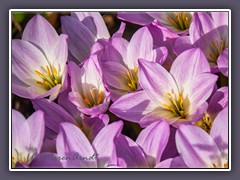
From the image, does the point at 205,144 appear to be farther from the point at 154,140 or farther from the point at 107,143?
the point at 107,143

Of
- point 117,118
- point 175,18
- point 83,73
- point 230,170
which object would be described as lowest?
point 230,170

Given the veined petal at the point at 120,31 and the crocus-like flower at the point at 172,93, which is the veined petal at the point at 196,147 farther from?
the veined petal at the point at 120,31

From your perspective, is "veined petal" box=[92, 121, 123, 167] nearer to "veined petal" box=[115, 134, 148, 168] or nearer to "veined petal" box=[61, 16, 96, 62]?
"veined petal" box=[115, 134, 148, 168]

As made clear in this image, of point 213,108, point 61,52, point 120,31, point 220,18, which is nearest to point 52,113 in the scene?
point 61,52

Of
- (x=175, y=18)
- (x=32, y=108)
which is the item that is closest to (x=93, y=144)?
(x=32, y=108)
